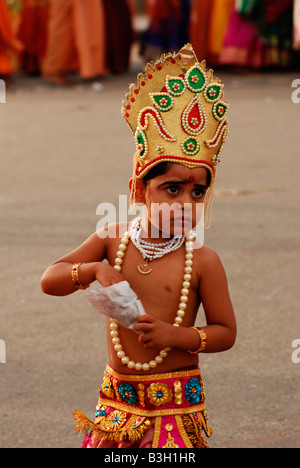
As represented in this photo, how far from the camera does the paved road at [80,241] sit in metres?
3.28

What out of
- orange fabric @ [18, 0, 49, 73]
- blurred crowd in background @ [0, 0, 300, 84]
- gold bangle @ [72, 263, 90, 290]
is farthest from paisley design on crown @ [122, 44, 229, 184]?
orange fabric @ [18, 0, 49, 73]

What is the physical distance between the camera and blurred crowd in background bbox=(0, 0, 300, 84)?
1214 cm

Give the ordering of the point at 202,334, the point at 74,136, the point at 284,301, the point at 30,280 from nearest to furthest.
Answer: the point at 202,334
the point at 284,301
the point at 30,280
the point at 74,136

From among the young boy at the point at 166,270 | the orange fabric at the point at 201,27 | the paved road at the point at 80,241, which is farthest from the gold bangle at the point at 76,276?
the orange fabric at the point at 201,27

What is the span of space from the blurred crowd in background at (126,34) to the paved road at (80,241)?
2.43 m

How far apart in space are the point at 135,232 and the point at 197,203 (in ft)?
0.68

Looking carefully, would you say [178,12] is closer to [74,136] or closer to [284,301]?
[74,136]

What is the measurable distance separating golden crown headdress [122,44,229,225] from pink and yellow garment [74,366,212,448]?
53 cm

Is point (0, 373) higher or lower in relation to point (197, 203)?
lower

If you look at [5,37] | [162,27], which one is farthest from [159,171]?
[162,27]

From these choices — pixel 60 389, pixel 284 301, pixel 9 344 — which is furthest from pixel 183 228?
pixel 284 301

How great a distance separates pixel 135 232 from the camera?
2348 millimetres

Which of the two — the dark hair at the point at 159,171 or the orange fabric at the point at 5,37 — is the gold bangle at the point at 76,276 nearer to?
the dark hair at the point at 159,171

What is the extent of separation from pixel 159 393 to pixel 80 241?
10.1 ft
